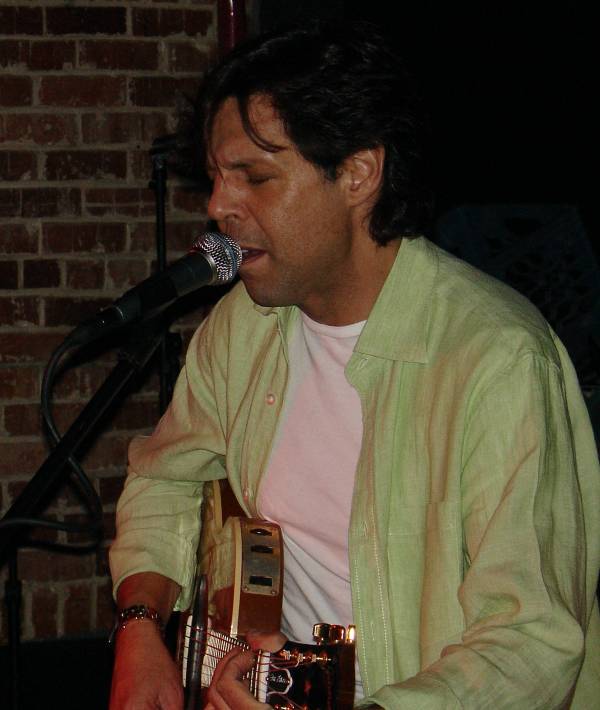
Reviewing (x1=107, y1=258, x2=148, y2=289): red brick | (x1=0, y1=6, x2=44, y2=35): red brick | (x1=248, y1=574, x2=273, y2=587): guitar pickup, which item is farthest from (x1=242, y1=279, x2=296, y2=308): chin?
(x1=0, y1=6, x2=44, y2=35): red brick

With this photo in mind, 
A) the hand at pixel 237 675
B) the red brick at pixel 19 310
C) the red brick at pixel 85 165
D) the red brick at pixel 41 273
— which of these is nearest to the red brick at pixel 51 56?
the red brick at pixel 85 165

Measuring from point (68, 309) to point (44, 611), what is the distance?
970 millimetres

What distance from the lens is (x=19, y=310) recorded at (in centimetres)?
327

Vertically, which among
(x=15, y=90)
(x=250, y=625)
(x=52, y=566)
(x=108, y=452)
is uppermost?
(x=15, y=90)

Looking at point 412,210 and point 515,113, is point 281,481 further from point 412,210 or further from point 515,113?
point 515,113

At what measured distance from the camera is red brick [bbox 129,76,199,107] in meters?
3.27

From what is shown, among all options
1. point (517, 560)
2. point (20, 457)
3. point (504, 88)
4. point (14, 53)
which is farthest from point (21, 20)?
point (517, 560)

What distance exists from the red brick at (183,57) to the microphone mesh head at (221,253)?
5.47 feet

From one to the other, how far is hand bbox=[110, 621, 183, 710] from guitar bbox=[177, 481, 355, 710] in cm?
4

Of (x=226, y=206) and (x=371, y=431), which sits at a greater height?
(x=226, y=206)

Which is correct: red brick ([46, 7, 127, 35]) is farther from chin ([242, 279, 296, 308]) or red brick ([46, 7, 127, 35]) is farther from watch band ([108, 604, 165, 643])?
watch band ([108, 604, 165, 643])

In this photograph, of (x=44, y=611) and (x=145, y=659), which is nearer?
(x=145, y=659)

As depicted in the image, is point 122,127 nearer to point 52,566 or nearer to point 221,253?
point 52,566

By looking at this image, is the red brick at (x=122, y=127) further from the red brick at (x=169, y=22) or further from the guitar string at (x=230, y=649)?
the guitar string at (x=230, y=649)
